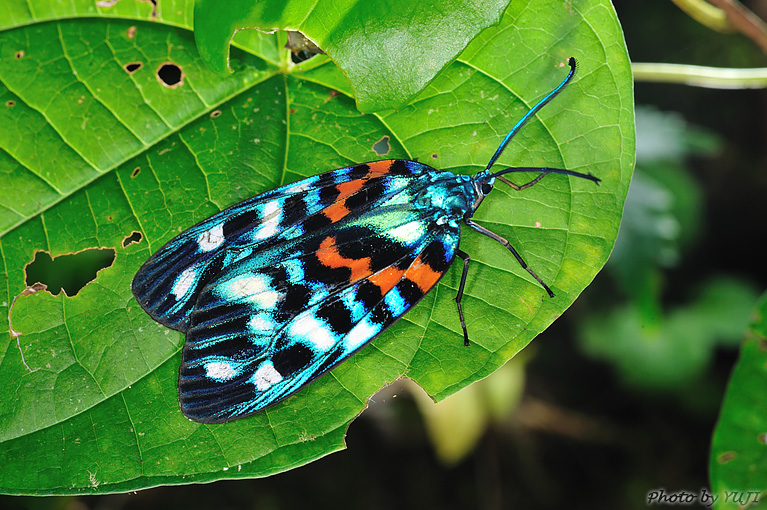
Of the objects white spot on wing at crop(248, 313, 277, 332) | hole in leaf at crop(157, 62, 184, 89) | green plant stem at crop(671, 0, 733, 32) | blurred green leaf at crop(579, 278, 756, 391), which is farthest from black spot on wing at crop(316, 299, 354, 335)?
blurred green leaf at crop(579, 278, 756, 391)

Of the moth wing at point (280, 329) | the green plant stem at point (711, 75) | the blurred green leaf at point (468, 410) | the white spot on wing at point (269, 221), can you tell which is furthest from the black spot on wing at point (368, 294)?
the blurred green leaf at point (468, 410)

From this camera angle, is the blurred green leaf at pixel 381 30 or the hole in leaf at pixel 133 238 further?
the hole in leaf at pixel 133 238

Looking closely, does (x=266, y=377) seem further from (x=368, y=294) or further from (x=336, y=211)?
(x=336, y=211)

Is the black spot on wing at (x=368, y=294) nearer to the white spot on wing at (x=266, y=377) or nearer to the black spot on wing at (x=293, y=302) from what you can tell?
the black spot on wing at (x=293, y=302)

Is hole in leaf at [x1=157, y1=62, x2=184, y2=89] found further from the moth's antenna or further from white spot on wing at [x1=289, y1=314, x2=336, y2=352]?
the moth's antenna

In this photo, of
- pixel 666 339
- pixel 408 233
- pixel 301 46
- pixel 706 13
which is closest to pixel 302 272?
pixel 408 233

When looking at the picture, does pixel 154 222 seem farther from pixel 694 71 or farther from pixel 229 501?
pixel 229 501

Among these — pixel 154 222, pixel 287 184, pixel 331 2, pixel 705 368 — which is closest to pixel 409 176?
pixel 287 184
